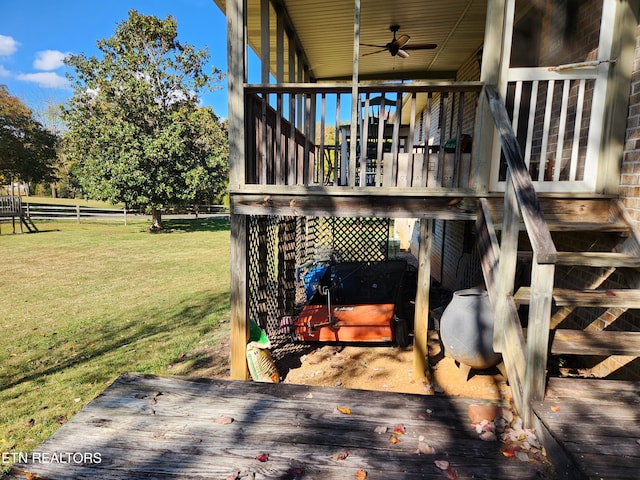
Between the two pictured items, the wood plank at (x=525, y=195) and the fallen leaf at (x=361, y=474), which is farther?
the wood plank at (x=525, y=195)

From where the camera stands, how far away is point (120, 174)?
17.2 m

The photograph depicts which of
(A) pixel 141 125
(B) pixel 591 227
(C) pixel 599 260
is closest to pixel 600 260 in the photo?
(C) pixel 599 260

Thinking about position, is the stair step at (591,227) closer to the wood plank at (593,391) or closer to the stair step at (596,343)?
the stair step at (596,343)

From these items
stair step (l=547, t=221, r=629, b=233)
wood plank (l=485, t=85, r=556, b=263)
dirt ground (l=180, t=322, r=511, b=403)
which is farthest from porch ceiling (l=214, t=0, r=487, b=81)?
dirt ground (l=180, t=322, r=511, b=403)

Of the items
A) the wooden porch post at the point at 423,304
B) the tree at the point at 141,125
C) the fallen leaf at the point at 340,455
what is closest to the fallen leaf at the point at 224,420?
the fallen leaf at the point at 340,455

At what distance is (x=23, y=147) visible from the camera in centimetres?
2269

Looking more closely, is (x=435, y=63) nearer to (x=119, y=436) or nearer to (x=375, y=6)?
(x=375, y=6)

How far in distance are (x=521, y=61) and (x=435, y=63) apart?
2385 mm

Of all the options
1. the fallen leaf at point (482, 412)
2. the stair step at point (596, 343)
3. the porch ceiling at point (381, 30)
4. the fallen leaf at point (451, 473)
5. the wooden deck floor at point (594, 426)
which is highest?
the porch ceiling at point (381, 30)

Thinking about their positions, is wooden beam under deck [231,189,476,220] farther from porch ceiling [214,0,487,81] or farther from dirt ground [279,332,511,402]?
porch ceiling [214,0,487,81]

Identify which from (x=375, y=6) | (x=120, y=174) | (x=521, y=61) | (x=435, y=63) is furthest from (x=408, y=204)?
(x=120, y=174)

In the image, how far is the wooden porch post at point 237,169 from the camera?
12.1ft

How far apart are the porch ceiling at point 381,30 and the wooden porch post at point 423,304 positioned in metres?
3.09

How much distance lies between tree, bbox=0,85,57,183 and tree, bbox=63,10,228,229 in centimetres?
528
